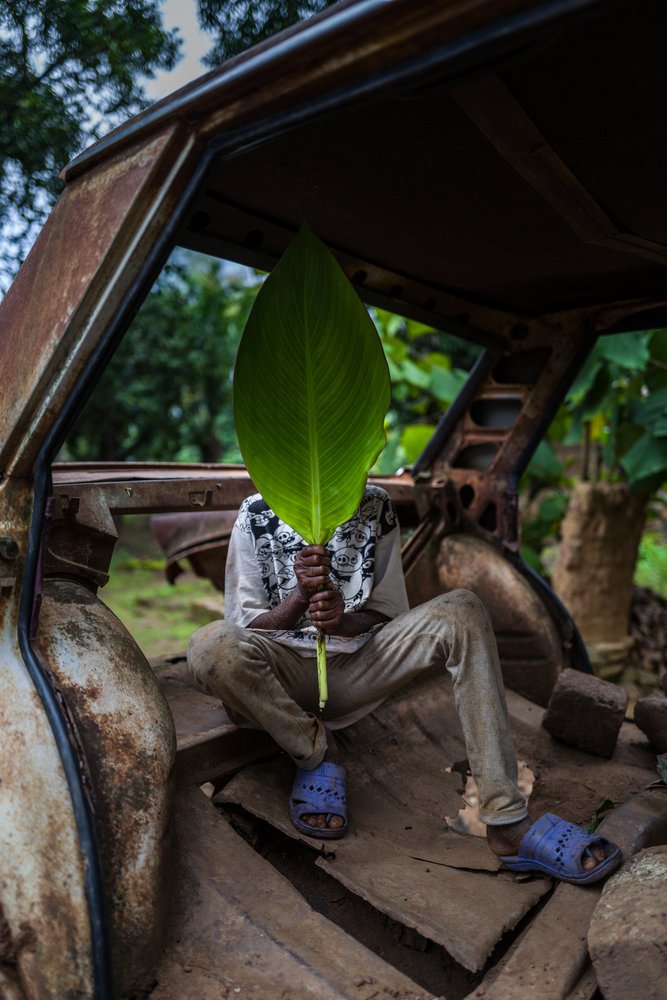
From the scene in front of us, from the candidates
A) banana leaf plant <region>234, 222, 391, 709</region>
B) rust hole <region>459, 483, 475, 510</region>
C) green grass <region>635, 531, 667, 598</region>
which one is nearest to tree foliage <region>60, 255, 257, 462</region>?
rust hole <region>459, 483, 475, 510</region>

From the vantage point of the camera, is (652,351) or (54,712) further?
(652,351)

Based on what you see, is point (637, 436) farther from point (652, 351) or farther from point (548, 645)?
point (548, 645)

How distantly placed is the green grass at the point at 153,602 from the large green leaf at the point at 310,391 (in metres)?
3.86

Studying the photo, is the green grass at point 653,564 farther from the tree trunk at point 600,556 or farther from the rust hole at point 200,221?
the rust hole at point 200,221

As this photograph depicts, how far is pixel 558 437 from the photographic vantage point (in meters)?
6.20

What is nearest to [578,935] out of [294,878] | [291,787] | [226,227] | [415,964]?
[415,964]

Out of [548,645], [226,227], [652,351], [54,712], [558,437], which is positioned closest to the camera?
[54,712]

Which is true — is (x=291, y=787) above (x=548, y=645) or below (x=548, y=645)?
below

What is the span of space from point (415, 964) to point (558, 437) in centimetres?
487

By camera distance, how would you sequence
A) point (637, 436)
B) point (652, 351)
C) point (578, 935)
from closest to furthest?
point (578, 935), point (652, 351), point (637, 436)

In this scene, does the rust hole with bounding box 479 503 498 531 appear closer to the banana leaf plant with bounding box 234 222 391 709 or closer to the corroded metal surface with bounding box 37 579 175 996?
the banana leaf plant with bounding box 234 222 391 709

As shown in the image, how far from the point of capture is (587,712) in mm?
2936

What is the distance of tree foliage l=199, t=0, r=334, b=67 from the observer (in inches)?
139

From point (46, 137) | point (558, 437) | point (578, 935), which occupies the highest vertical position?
point (46, 137)
